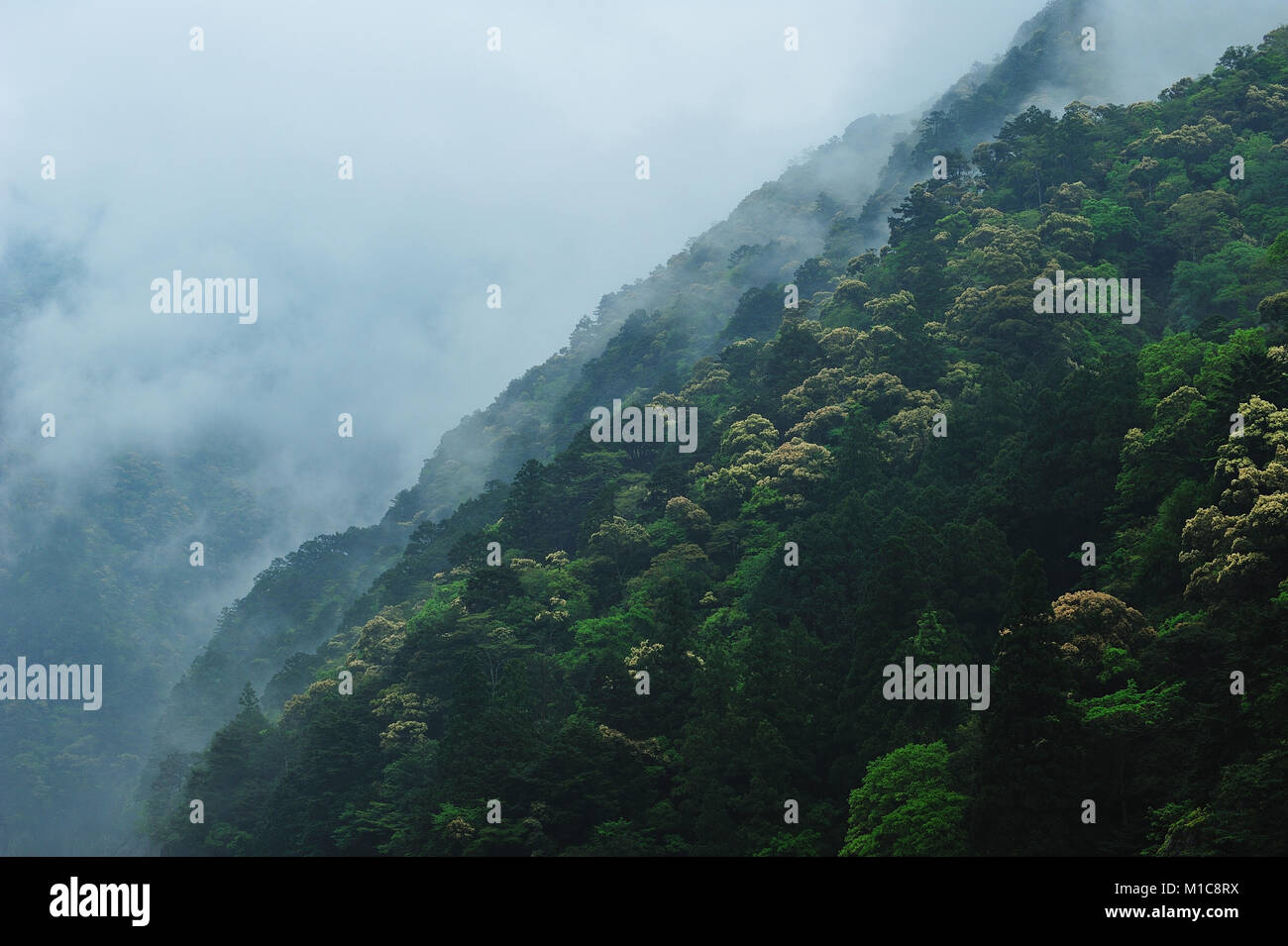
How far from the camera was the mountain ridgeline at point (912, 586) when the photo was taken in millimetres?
28266

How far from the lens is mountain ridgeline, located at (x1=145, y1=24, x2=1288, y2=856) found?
28.3 meters

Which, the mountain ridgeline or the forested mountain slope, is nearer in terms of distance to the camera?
the mountain ridgeline

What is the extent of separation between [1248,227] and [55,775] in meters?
105

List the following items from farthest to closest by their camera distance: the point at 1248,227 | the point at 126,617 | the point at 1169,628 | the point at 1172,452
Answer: the point at 126,617
the point at 1248,227
the point at 1172,452
the point at 1169,628

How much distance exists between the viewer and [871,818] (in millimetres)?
31781

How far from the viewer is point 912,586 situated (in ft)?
125

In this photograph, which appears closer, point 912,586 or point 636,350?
point 912,586

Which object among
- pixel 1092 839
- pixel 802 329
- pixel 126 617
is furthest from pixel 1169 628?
pixel 126 617

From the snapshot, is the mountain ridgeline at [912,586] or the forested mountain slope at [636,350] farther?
the forested mountain slope at [636,350]

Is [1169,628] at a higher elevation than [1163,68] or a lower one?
lower

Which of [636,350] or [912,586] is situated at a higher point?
[636,350]

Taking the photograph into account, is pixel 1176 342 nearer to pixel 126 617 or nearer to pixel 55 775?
pixel 55 775

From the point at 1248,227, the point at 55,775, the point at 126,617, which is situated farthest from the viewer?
the point at 126,617
